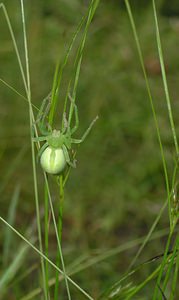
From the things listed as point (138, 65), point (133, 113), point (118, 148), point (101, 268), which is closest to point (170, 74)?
point (138, 65)

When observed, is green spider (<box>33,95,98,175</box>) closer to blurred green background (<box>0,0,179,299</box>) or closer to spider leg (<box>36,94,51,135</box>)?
spider leg (<box>36,94,51,135</box>)

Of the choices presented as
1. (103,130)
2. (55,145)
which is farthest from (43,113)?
(103,130)

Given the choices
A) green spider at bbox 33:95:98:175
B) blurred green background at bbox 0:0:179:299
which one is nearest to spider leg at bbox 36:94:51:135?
green spider at bbox 33:95:98:175

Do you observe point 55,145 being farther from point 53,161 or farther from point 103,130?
point 103,130

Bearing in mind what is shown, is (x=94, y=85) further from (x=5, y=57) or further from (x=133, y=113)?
(x=5, y=57)

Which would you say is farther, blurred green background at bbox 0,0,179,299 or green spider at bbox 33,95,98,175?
blurred green background at bbox 0,0,179,299

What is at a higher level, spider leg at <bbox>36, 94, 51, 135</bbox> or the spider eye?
spider leg at <bbox>36, 94, 51, 135</bbox>

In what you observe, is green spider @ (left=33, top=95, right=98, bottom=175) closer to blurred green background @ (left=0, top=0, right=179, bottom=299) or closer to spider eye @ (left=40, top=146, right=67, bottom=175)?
spider eye @ (left=40, top=146, right=67, bottom=175)
